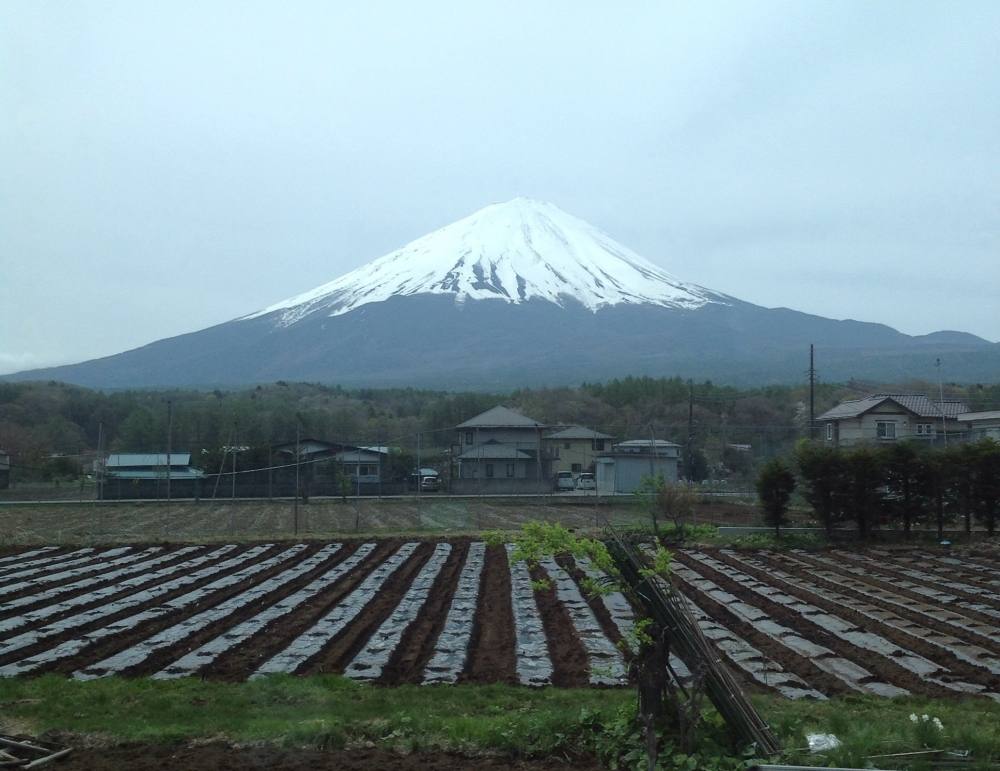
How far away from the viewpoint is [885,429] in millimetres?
33250

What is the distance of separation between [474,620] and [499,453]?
2544 centimetres

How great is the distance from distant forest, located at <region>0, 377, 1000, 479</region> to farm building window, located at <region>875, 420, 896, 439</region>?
12.3 feet

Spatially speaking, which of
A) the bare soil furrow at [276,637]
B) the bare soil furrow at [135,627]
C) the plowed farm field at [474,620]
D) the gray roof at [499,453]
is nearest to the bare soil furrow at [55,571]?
the plowed farm field at [474,620]

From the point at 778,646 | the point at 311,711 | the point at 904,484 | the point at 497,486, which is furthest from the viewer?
the point at 497,486

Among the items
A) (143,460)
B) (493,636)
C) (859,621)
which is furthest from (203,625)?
(143,460)

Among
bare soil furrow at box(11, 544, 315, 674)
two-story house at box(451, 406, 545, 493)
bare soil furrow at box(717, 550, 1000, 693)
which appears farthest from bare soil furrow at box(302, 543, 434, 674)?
two-story house at box(451, 406, 545, 493)

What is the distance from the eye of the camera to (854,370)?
101 meters

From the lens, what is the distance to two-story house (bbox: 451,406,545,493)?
102 feet

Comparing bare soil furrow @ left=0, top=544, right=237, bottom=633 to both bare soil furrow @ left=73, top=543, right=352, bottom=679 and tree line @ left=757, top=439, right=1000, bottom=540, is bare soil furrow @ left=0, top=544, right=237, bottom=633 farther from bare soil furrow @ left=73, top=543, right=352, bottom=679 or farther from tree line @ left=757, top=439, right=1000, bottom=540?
tree line @ left=757, top=439, right=1000, bottom=540

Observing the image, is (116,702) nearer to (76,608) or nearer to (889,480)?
(76,608)

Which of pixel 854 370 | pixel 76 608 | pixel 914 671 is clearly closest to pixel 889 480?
pixel 914 671

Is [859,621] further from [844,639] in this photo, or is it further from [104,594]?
[104,594]

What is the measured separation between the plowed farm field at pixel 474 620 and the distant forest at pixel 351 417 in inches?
563

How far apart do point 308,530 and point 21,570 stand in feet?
21.6
